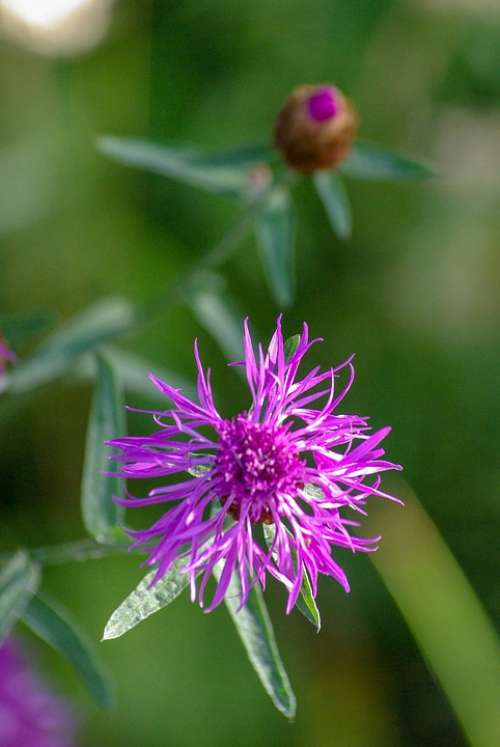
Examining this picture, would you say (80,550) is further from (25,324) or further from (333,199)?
(333,199)

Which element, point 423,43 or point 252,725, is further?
point 423,43

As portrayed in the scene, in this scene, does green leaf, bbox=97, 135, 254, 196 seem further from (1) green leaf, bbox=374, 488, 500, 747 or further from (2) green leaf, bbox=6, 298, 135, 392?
(1) green leaf, bbox=374, 488, 500, 747

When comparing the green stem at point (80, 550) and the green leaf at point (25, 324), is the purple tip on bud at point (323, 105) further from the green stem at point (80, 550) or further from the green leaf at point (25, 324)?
the green stem at point (80, 550)

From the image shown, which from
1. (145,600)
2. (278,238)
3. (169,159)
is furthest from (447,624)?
(145,600)

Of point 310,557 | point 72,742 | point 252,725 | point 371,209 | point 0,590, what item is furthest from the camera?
point 371,209

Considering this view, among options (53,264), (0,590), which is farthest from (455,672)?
(53,264)

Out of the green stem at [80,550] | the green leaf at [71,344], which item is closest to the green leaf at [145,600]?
the green stem at [80,550]

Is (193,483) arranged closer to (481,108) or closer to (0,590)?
(0,590)

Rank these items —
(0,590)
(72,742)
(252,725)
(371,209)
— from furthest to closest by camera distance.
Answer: (371,209)
(252,725)
(72,742)
(0,590)
